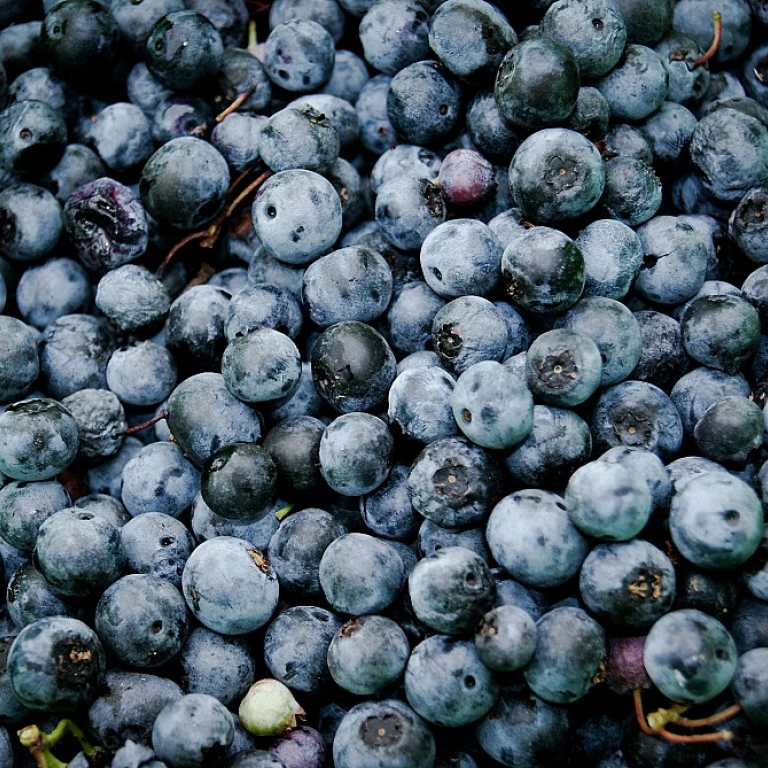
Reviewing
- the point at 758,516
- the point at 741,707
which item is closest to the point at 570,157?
the point at 758,516

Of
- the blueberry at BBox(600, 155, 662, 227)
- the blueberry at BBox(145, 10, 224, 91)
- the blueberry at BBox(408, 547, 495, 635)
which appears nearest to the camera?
the blueberry at BBox(408, 547, 495, 635)

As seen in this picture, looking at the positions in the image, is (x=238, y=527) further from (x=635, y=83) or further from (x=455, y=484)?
(x=635, y=83)

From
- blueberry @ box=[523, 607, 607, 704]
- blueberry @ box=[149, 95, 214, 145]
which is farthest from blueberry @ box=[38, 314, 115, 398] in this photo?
blueberry @ box=[523, 607, 607, 704]

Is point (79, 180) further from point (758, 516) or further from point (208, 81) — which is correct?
point (758, 516)

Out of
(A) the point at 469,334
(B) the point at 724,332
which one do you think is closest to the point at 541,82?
(A) the point at 469,334

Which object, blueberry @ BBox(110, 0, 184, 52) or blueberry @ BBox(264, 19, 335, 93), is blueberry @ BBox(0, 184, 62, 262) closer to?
blueberry @ BBox(110, 0, 184, 52)

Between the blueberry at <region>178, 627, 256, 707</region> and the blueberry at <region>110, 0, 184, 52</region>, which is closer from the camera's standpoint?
the blueberry at <region>178, 627, 256, 707</region>
